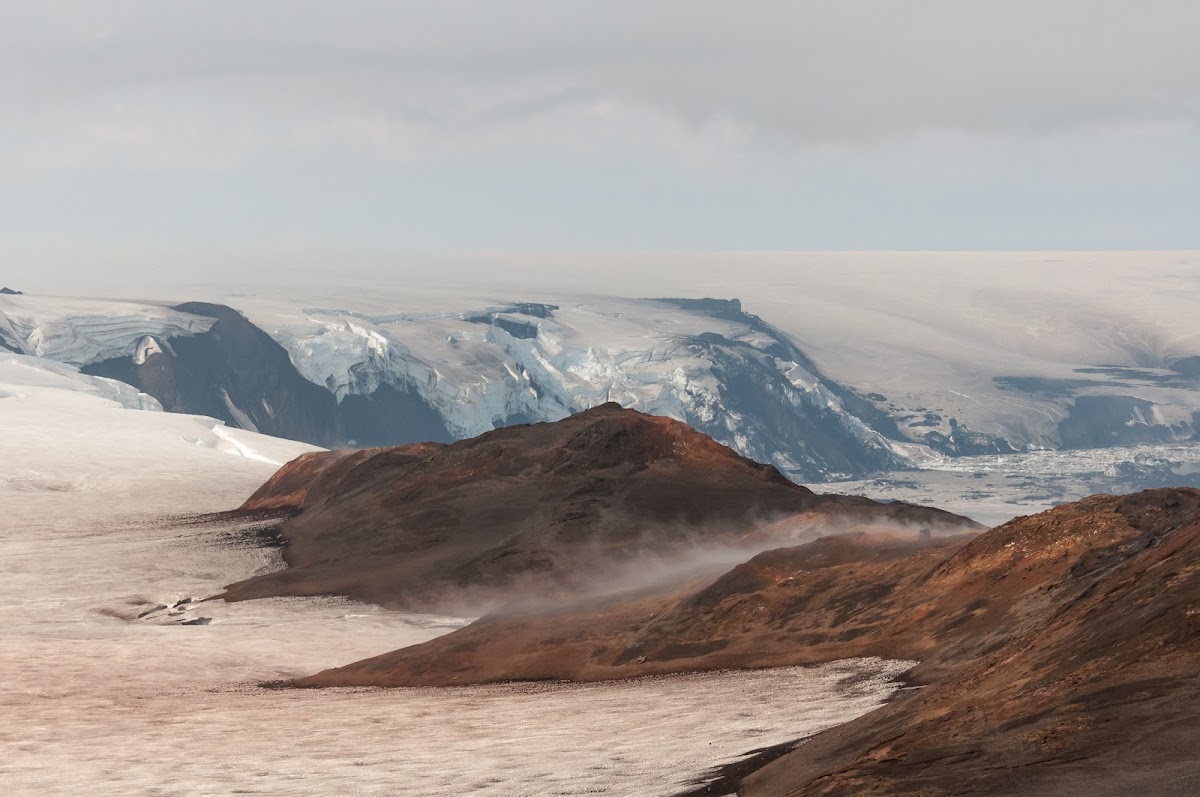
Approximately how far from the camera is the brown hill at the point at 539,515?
96.8 m

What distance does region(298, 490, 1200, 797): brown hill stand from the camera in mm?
20094

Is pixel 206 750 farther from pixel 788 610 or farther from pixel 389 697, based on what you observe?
pixel 788 610

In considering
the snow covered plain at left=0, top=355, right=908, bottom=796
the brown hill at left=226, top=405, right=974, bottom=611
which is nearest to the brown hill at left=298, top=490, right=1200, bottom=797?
the snow covered plain at left=0, top=355, right=908, bottom=796

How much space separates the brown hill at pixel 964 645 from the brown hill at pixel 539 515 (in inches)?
878

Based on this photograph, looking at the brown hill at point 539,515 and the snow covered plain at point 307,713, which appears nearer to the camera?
the snow covered plain at point 307,713

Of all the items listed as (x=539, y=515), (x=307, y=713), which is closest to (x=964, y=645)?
(x=307, y=713)

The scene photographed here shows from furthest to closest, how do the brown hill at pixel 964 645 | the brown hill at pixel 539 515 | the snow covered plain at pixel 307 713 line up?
the brown hill at pixel 539 515, the snow covered plain at pixel 307 713, the brown hill at pixel 964 645

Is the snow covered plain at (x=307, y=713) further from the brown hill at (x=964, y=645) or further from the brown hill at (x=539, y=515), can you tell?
the brown hill at (x=539, y=515)

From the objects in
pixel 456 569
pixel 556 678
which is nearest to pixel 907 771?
pixel 556 678

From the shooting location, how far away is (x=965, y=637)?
41094 mm

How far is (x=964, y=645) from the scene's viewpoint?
127 ft

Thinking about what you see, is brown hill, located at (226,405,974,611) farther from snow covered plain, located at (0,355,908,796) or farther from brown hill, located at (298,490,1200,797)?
brown hill, located at (298,490,1200,797)

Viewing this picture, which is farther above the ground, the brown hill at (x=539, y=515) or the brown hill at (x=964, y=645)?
the brown hill at (x=964, y=645)

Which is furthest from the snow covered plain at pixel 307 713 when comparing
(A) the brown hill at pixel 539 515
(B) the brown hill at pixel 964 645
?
(A) the brown hill at pixel 539 515
